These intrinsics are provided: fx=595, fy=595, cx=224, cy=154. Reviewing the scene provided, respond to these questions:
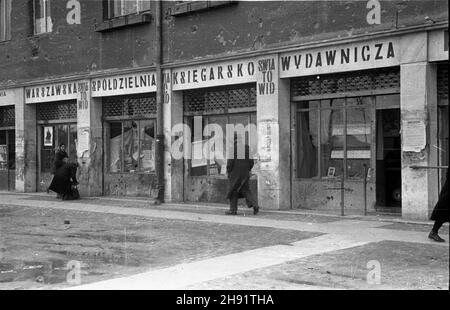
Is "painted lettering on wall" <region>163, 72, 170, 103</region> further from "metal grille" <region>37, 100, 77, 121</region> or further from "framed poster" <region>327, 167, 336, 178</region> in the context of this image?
"framed poster" <region>327, 167, 336, 178</region>

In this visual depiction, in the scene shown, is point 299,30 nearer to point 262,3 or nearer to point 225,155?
point 262,3

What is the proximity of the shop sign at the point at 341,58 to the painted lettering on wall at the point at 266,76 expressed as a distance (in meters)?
0.26

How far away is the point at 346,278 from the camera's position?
705cm

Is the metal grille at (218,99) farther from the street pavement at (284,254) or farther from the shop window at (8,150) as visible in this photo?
the shop window at (8,150)

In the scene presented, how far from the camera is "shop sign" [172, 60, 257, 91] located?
47.6ft

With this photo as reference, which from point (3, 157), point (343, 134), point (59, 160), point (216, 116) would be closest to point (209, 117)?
point (216, 116)

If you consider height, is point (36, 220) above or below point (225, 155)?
below

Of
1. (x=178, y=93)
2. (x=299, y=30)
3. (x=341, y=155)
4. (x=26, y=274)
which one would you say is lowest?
(x=26, y=274)

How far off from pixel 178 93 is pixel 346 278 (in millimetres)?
10103

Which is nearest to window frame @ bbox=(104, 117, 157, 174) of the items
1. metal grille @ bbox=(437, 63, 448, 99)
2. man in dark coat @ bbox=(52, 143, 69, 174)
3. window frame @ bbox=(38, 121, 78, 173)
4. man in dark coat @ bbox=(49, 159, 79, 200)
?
man in dark coat @ bbox=(49, 159, 79, 200)

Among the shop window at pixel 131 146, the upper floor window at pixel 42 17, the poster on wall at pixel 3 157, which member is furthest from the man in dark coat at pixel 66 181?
the poster on wall at pixel 3 157

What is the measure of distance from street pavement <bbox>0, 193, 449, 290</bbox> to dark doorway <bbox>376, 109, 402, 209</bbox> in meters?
1.07

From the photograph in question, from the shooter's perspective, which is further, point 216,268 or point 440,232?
point 440,232
